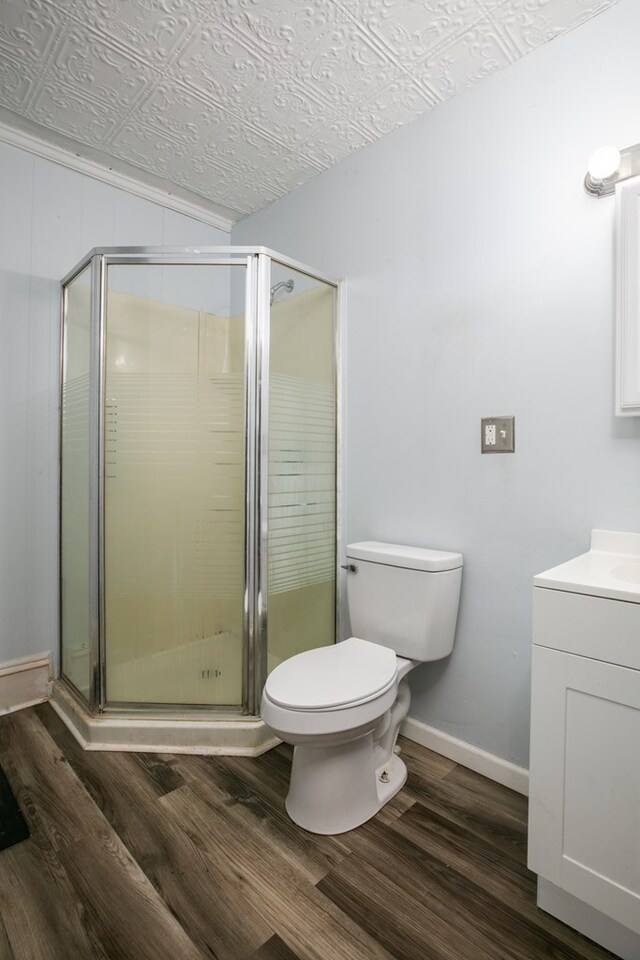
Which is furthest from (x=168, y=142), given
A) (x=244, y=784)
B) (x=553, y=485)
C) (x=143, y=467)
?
(x=244, y=784)

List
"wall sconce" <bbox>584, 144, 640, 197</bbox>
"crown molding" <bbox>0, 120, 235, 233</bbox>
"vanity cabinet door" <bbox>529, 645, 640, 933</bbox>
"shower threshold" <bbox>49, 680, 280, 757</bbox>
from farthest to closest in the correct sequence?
"crown molding" <bbox>0, 120, 235, 233</bbox> → "shower threshold" <bbox>49, 680, 280, 757</bbox> → "wall sconce" <bbox>584, 144, 640, 197</bbox> → "vanity cabinet door" <bbox>529, 645, 640, 933</bbox>

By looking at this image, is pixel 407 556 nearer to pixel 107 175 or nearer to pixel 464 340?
pixel 464 340

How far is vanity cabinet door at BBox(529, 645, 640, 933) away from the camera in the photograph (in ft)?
3.24

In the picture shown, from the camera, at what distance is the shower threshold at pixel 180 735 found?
180 centimetres

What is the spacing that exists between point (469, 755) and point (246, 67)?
249 cm

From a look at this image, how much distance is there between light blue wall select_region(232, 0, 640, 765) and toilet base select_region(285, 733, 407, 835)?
47cm

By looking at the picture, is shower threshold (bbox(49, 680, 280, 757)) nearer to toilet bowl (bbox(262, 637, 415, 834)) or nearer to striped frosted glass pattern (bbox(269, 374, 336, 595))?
toilet bowl (bbox(262, 637, 415, 834))

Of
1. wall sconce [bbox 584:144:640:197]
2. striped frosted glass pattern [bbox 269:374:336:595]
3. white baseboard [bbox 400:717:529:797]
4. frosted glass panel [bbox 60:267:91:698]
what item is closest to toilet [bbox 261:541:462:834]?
white baseboard [bbox 400:717:529:797]

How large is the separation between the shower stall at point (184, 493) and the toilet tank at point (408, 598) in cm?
36

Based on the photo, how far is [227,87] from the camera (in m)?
1.72

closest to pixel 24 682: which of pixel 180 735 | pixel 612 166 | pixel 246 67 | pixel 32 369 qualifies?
pixel 180 735

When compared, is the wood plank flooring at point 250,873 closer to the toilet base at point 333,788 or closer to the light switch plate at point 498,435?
the toilet base at point 333,788

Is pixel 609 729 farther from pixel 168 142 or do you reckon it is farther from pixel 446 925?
pixel 168 142

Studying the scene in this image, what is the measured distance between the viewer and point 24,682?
211 centimetres
